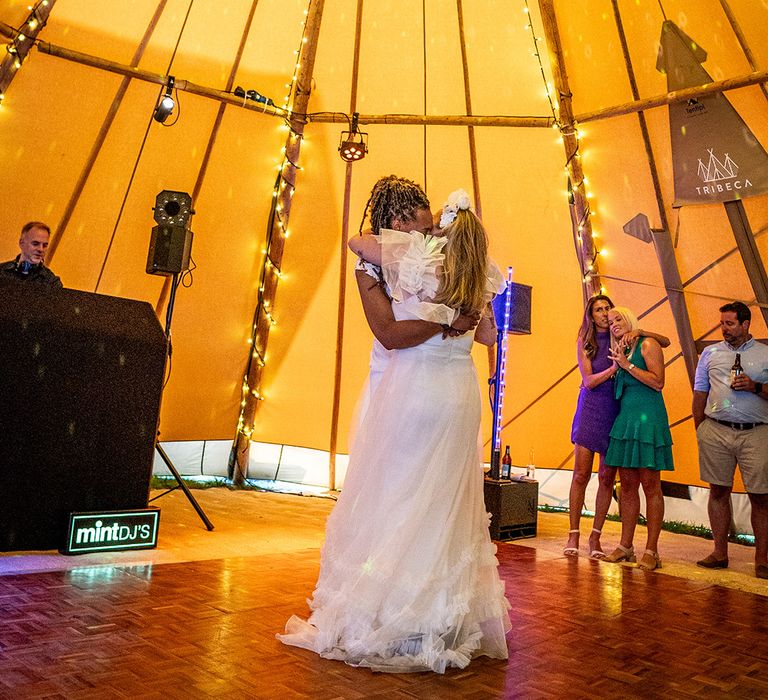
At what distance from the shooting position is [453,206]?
2117mm

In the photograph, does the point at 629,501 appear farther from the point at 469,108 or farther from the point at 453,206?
the point at 469,108

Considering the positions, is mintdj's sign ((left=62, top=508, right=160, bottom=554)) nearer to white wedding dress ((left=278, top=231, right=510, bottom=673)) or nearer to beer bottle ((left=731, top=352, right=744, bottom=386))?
white wedding dress ((left=278, top=231, right=510, bottom=673))

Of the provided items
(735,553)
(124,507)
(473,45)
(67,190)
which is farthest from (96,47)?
(735,553)

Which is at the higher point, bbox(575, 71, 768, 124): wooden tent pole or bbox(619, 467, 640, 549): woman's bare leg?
bbox(575, 71, 768, 124): wooden tent pole

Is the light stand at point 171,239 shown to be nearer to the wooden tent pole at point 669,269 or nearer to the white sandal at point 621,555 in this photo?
the white sandal at point 621,555

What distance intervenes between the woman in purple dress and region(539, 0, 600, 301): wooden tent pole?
4.41 ft

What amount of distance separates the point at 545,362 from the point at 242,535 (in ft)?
8.96

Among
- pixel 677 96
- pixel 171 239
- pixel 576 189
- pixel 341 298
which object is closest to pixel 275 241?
pixel 341 298

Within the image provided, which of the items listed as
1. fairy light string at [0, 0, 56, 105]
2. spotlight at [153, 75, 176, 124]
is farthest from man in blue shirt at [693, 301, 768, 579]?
fairy light string at [0, 0, 56, 105]

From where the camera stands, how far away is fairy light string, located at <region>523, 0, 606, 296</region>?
16.9 ft

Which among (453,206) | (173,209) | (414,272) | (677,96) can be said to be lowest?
(414,272)

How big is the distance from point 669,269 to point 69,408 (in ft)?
12.8

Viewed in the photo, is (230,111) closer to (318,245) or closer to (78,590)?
(318,245)

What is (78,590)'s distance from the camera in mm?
2516
